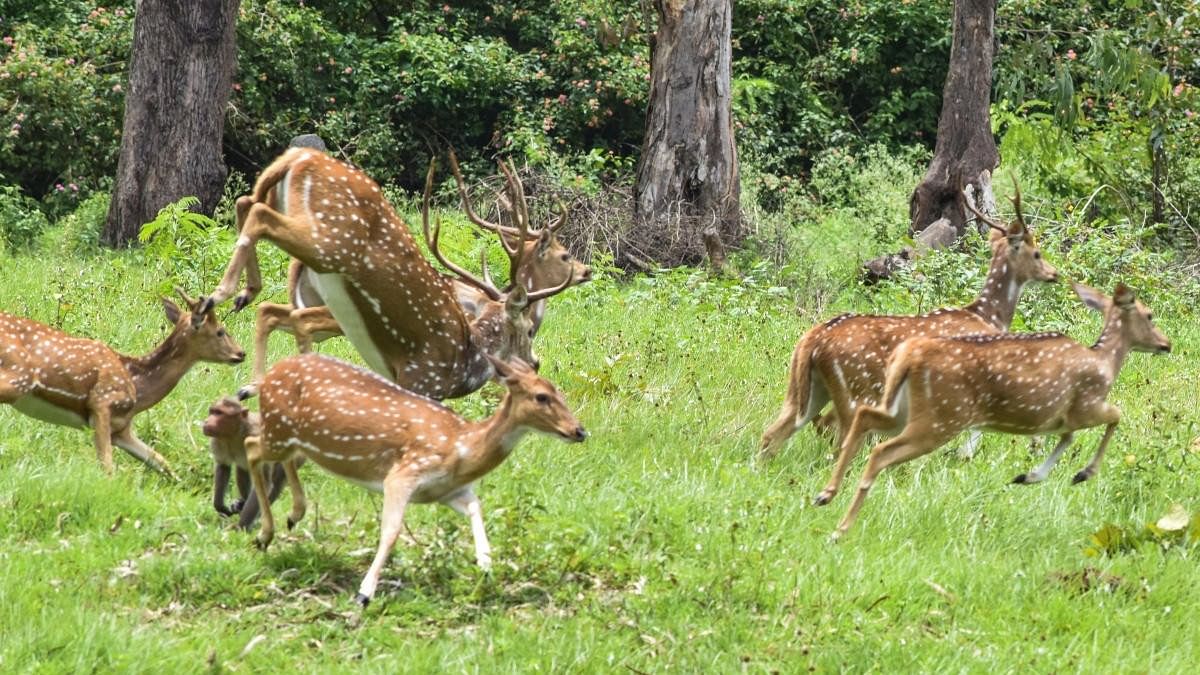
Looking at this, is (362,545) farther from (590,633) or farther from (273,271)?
(273,271)

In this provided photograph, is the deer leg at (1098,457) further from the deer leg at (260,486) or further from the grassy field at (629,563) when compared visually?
the deer leg at (260,486)

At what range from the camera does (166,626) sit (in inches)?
235

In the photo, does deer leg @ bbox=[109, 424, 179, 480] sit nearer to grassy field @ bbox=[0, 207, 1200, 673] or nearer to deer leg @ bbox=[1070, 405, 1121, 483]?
grassy field @ bbox=[0, 207, 1200, 673]

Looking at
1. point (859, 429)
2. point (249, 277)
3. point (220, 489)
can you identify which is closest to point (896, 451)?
point (859, 429)

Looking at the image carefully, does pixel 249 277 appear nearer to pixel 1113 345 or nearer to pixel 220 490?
pixel 220 490

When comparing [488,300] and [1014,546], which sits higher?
[488,300]

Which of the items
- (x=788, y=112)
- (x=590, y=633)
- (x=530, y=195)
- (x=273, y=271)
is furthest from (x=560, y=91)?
(x=590, y=633)

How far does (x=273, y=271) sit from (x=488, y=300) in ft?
12.7

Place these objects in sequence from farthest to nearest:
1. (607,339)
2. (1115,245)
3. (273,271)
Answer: (1115,245) → (273,271) → (607,339)

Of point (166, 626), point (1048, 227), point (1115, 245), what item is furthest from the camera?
point (1048, 227)

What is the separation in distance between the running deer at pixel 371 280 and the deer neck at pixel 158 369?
1.60 feet

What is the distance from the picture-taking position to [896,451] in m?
7.75

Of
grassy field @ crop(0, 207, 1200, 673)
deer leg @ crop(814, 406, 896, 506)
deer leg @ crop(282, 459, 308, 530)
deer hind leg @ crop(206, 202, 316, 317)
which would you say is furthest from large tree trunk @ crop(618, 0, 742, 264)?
deer leg @ crop(282, 459, 308, 530)

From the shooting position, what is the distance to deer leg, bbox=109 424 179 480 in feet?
26.0
